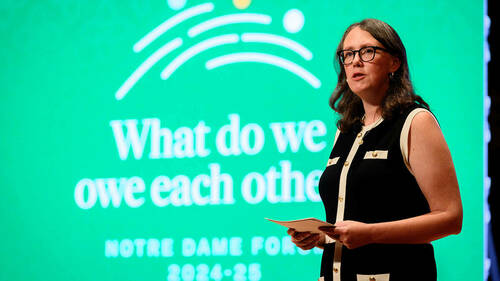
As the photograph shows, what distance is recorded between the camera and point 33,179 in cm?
373

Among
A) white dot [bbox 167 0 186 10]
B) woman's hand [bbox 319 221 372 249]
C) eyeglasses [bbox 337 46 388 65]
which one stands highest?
white dot [bbox 167 0 186 10]

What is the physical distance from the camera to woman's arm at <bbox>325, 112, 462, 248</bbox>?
4.48 feet

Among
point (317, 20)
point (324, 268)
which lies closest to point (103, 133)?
point (317, 20)

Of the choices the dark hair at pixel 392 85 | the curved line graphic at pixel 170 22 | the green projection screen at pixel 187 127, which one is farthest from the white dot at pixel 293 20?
the dark hair at pixel 392 85

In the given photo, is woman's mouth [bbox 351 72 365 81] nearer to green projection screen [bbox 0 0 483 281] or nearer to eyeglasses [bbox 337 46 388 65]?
eyeglasses [bbox 337 46 388 65]

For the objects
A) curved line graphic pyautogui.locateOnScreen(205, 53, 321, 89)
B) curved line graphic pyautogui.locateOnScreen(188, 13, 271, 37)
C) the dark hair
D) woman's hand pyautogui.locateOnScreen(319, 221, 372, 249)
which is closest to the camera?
woman's hand pyautogui.locateOnScreen(319, 221, 372, 249)

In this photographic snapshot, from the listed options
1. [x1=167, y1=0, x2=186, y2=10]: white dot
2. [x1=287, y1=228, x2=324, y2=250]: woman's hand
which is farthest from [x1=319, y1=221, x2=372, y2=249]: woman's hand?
[x1=167, y1=0, x2=186, y2=10]: white dot

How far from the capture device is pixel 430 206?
1412mm

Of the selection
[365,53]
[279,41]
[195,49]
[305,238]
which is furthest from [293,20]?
[305,238]

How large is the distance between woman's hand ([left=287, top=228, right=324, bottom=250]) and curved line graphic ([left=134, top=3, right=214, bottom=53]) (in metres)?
2.18

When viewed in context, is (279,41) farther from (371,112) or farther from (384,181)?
(384,181)

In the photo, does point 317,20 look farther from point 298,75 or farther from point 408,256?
point 408,256

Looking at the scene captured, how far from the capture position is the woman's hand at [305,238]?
160 centimetres

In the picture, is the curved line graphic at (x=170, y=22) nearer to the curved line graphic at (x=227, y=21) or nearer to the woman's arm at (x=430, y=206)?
the curved line graphic at (x=227, y=21)
